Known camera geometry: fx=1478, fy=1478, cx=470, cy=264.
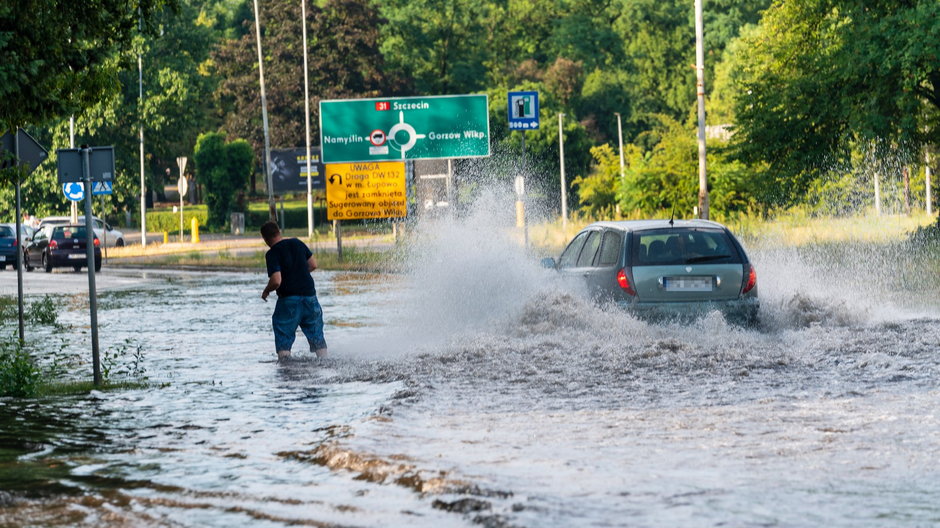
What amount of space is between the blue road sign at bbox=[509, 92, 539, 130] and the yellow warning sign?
8699 mm

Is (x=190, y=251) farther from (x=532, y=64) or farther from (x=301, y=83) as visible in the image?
(x=532, y=64)

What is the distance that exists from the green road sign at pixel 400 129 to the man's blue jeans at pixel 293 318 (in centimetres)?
2909

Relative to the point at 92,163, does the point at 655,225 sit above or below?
below

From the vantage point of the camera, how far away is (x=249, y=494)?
831 cm

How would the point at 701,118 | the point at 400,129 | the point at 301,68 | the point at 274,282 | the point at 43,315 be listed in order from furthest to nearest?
1. the point at 301,68
2. the point at 400,129
3. the point at 701,118
4. the point at 43,315
5. the point at 274,282

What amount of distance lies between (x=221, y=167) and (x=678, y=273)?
62460 mm

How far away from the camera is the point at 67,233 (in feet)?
150

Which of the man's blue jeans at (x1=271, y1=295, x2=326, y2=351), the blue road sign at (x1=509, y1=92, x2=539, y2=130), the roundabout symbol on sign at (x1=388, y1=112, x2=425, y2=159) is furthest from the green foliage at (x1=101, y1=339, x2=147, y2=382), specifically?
the roundabout symbol on sign at (x1=388, y1=112, x2=425, y2=159)

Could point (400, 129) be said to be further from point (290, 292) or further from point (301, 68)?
point (301, 68)

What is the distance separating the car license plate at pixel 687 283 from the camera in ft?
51.2

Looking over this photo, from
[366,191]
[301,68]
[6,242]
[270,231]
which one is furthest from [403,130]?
[301,68]

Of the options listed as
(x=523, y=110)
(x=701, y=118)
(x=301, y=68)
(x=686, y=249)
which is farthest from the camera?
(x=301, y=68)

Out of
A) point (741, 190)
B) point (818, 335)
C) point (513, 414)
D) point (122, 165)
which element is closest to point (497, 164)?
point (122, 165)

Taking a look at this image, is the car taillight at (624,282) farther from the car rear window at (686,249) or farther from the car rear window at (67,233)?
the car rear window at (67,233)
